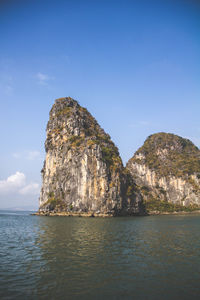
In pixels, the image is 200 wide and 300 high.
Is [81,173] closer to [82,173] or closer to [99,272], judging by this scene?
[82,173]

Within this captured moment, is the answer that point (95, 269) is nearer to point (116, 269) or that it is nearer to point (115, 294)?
point (116, 269)

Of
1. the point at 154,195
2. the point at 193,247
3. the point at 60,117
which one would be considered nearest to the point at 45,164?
the point at 60,117

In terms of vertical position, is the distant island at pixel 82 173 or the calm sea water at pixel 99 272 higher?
the distant island at pixel 82 173

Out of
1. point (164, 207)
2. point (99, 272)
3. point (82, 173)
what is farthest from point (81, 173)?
point (99, 272)

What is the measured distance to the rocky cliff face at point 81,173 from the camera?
96.2m

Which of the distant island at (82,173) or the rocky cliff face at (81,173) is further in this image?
the distant island at (82,173)

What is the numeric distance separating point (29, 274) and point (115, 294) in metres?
6.67

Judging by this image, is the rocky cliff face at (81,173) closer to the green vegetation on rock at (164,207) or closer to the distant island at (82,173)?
the distant island at (82,173)

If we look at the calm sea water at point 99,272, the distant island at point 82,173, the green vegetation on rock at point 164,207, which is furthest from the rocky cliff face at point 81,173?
the calm sea water at point 99,272

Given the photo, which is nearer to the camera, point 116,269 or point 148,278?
point 148,278

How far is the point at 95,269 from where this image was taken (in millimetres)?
17031

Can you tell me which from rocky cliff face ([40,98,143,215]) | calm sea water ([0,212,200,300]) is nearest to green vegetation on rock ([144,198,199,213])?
rocky cliff face ([40,98,143,215])

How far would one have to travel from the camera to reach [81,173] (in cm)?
10269

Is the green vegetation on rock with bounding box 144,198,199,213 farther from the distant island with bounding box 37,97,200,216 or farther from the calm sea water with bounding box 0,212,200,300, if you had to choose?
the calm sea water with bounding box 0,212,200,300
